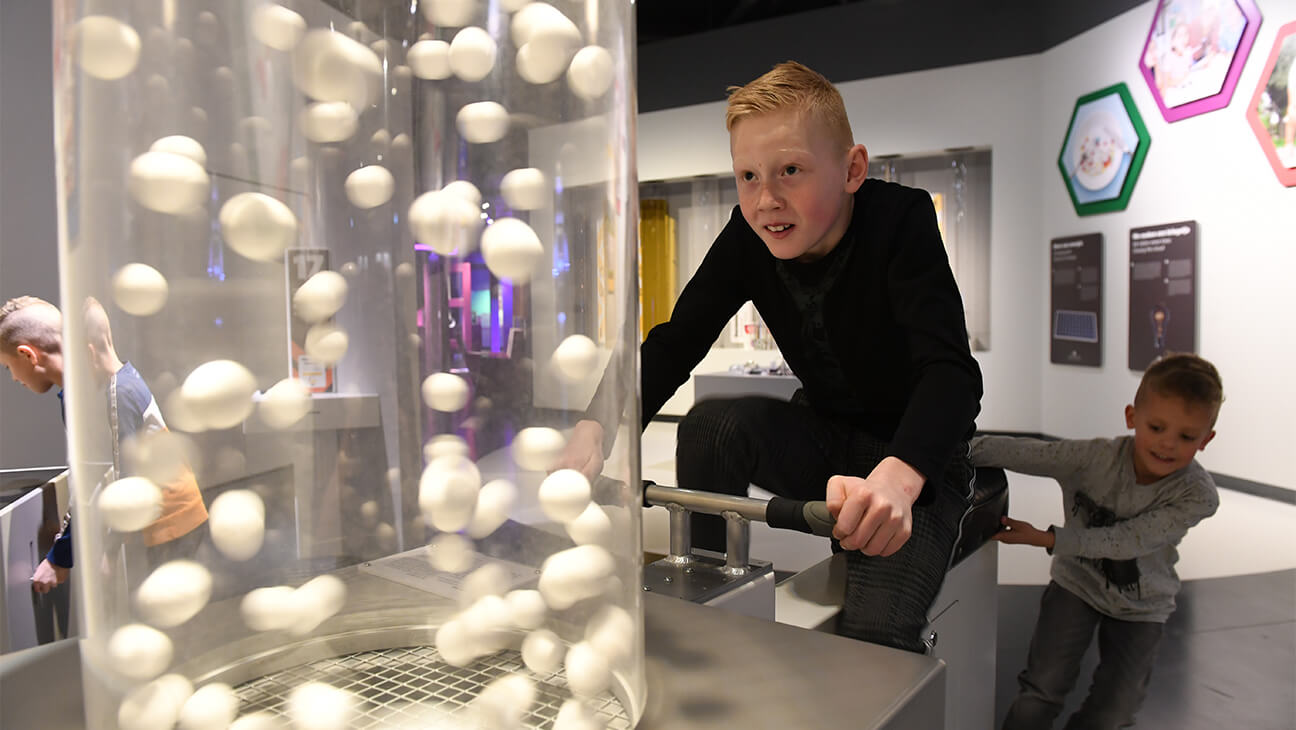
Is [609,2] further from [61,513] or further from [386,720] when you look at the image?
[61,513]

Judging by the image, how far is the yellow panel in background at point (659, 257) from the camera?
5621 millimetres

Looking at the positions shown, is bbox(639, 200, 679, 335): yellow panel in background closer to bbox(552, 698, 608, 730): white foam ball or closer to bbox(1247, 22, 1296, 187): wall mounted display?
bbox(1247, 22, 1296, 187): wall mounted display

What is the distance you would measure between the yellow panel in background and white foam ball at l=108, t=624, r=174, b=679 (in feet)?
17.2

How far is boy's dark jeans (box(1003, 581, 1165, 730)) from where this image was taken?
4.46 ft

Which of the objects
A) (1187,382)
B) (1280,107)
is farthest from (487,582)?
(1280,107)

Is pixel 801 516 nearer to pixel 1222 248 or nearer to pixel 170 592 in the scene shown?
pixel 170 592

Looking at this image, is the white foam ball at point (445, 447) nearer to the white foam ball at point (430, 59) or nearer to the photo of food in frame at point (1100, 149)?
the white foam ball at point (430, 59)

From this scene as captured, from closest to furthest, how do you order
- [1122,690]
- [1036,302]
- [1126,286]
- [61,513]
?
[1122,690]
[61,513]
[1126,286]
[1036,302]

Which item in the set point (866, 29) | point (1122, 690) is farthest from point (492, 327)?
point (866, 29)

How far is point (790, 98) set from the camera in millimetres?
846

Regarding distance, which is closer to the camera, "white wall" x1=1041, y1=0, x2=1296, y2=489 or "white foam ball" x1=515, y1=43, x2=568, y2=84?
"white foam ball" x1=515, y1=43, x2=568, y2=84

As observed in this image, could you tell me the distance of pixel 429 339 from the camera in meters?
0.41

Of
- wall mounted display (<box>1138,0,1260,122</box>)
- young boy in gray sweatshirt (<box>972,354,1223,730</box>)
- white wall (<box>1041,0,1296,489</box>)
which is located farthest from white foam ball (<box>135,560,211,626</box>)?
wall mounted display (<box>1138,0,1260,122</box>)

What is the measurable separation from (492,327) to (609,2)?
175mm
